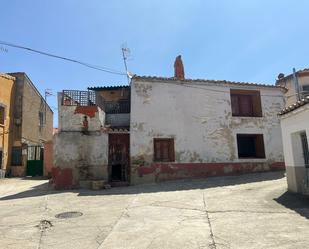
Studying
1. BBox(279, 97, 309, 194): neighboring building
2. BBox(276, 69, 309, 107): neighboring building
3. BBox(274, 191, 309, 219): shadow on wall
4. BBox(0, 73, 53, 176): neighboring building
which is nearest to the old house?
BBox(276, 69, 309, 107): neighboring building

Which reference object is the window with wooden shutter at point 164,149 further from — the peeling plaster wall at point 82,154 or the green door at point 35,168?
the green door at point 35,168

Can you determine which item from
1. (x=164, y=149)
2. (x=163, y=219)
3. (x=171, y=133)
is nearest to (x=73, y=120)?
(x=164, y=149)

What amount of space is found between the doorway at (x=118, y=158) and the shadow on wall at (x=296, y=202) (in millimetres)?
8320

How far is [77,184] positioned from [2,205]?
4207 mm

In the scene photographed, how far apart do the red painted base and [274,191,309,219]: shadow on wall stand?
631cm

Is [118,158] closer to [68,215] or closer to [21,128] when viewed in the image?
[68,215]

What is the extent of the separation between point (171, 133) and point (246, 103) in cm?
564

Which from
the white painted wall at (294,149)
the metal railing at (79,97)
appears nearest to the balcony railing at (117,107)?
the metal railing at (79,97)

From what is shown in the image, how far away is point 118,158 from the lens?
637 inches

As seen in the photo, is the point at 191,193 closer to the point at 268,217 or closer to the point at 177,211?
the point at 177,211

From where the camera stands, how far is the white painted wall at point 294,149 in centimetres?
1046

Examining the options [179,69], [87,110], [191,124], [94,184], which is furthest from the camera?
[179,69]

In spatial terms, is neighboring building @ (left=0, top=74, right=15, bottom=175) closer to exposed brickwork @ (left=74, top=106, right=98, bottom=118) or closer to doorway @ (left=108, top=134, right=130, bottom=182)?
exposed brickwork @ (left=74, top=106, right=98, bottom=118)

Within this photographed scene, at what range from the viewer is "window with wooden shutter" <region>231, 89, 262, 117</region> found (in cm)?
1864
